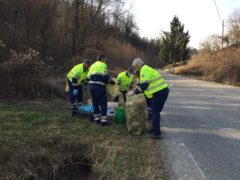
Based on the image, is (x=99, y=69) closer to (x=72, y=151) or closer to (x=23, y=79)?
(x=72, y=151)

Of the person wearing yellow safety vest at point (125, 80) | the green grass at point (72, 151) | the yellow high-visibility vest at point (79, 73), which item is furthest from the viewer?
the person wearing yellow safety vest at point (125, 80)

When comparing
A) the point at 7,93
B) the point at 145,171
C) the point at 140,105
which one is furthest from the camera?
the point at 7,93

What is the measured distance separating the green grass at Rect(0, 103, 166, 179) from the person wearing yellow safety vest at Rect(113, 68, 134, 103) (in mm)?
2347

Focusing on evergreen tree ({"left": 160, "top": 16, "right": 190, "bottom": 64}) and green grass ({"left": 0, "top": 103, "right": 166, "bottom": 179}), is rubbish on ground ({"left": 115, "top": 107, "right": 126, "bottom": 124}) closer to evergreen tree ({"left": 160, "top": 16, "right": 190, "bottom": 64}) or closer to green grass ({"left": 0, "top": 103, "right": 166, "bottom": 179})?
green grass ({"left": 0, "top": 103, "right": 166, "bottom": 179})

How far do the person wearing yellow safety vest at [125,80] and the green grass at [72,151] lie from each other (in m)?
2.35

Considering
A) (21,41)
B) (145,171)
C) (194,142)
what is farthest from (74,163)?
(21,41)

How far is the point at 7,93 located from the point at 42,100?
4.33 ft

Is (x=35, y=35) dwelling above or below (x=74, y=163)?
above

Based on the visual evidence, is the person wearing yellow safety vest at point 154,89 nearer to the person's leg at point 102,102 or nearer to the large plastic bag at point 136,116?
the large plastic bag at point 136,116

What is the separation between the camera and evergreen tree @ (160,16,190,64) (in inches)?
2638

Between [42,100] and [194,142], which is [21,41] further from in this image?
[194,142]

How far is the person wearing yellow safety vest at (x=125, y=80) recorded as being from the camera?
35.2ft

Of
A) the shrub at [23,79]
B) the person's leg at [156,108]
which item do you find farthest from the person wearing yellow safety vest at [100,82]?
the shrub at [23,79]

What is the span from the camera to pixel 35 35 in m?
23.4
